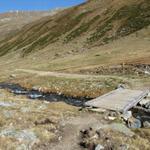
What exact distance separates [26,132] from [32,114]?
3.96m

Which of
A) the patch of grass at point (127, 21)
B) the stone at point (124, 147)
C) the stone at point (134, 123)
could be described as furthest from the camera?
the patch of grass at point (127, 21)

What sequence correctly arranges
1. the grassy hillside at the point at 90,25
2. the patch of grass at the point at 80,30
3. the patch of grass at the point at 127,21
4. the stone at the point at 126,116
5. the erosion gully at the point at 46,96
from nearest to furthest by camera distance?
the stone at the point at 126,116, the erosion gully at the point at 46,96, the patch of grass at the point at 127,21, the grassy hillside at the point at 90,25, the patch of grass at the point at 80,30

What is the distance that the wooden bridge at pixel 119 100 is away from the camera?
92.3ft

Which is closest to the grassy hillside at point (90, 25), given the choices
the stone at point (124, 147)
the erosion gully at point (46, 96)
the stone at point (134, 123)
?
the erosion gully at point (46, 96)

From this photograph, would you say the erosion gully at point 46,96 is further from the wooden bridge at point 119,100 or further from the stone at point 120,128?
the stone at point 120,128

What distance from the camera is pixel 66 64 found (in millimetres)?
67562

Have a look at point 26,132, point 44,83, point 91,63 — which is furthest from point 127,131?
point 91,63

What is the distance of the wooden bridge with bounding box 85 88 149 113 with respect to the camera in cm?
2814

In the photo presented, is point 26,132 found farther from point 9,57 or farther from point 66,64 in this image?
point 9,57

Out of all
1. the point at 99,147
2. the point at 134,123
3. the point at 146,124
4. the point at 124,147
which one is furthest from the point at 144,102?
the point at 99,147

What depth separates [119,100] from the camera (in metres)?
30.9

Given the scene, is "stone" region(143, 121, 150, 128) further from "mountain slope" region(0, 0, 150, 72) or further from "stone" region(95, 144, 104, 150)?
"mountain slope" region(0, 0, 150, 72)

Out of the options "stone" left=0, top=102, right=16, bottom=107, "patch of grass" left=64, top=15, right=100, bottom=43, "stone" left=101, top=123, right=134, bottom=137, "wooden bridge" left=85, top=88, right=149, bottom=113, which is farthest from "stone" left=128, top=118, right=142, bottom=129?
"patch of grass" left=64, top=15, right=100, bottom=43

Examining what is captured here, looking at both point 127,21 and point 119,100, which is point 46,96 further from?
point 127,21
